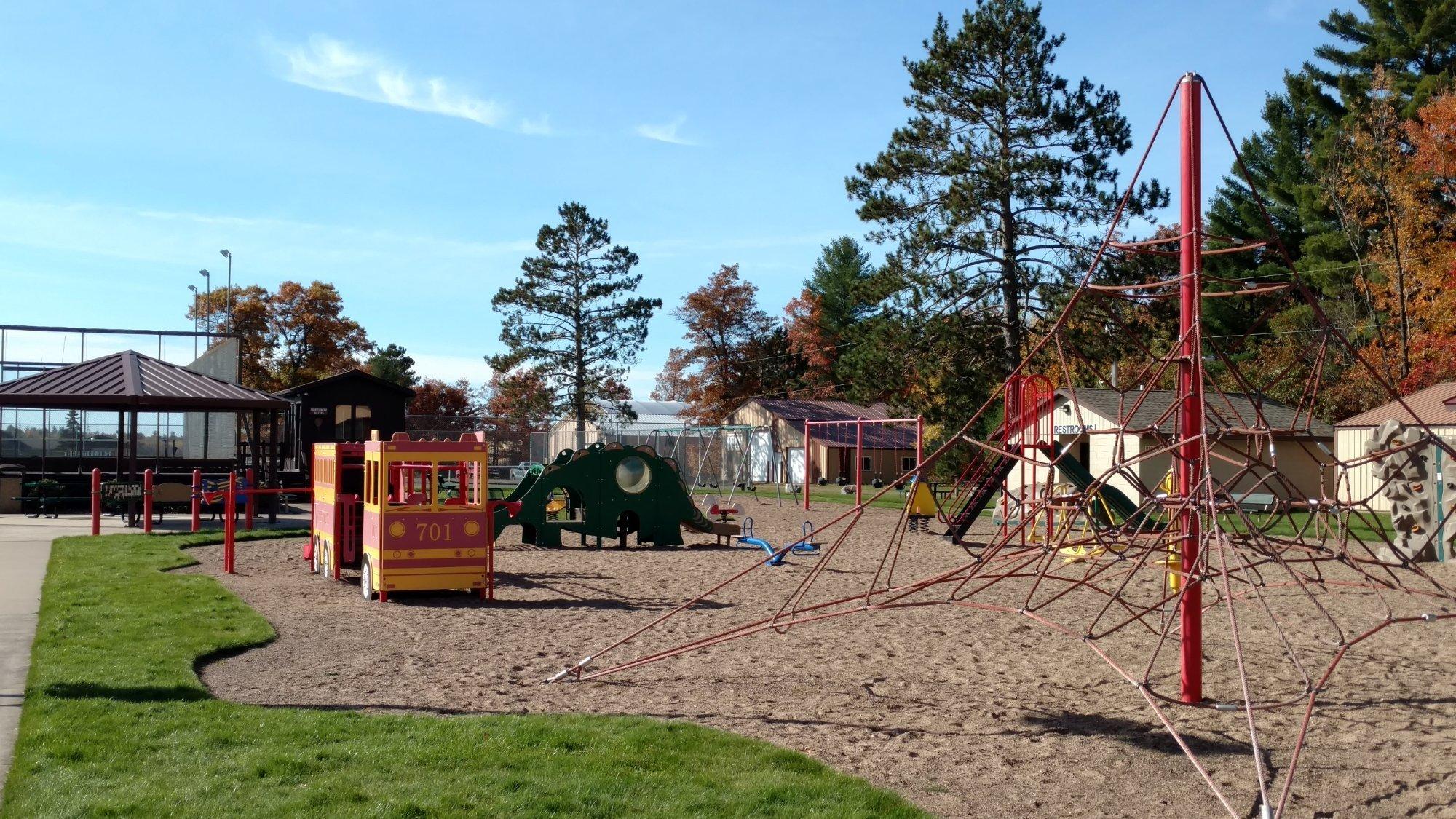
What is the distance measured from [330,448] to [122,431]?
45.2 feet

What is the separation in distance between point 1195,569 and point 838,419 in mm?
47642

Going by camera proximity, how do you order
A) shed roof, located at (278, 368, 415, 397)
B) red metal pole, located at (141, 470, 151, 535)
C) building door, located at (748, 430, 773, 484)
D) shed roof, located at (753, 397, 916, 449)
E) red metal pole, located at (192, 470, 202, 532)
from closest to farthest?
red metal pole, located at (192, 470, 202, 532) < red metal pole, located at (141, 470, 151, 535) < shed roof, located at (278, 368, 415, 397) < building door, located at (748, 430, 773, 484) < shed roof, located at (753, 397, 916, 449)

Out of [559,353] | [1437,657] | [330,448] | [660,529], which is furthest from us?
[559,353]

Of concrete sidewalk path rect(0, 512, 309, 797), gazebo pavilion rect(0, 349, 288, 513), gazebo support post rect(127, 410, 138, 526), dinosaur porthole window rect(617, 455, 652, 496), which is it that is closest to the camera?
concrete sidewalk path rect(0, 512, 309, 797)

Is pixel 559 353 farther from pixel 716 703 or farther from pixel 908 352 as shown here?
pixel 716 703

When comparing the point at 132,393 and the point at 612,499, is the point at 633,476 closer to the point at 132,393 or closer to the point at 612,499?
the point at 612,499

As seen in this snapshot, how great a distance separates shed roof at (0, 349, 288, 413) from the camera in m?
24.5

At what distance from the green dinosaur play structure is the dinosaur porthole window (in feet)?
0.04

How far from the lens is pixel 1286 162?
4491 centimetres

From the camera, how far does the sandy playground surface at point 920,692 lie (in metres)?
5.97

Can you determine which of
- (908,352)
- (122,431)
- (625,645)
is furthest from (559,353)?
(625,645)

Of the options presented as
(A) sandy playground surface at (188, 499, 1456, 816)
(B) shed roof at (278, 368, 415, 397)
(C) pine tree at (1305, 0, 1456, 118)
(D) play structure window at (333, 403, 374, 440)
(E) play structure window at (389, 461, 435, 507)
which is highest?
(C) pine tree at (1305, 0, 1456, 118)

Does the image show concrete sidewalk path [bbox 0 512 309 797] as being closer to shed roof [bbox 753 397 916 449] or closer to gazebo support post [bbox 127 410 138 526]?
gazebo support post [bbox 127 410 138 526]

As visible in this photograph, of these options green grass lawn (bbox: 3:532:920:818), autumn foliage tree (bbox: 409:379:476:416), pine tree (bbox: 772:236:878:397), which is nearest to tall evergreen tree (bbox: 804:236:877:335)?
pine tree (bbox: 772:236:878:397)
